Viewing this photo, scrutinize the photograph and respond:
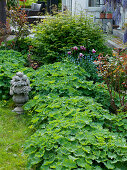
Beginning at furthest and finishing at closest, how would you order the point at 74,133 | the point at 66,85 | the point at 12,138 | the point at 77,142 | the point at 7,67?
the point at 7,67
the point at 66,85
the point at 12,138
the point at 74,133
the point at 77,142

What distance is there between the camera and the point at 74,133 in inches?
117

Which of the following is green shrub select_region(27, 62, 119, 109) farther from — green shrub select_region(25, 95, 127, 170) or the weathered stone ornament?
green shrub select_region(25, 95, 127, 170)

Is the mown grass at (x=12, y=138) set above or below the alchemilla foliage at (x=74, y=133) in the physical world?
below

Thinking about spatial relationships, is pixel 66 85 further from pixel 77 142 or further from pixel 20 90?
pixel 77 142

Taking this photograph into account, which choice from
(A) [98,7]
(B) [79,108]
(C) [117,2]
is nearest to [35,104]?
(B) [79,108]

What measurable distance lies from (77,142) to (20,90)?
1.83m

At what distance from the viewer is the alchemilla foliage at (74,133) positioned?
2652 mm

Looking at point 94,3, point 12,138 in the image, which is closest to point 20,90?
point 12,138

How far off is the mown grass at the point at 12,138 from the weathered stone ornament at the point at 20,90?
0.19 metres

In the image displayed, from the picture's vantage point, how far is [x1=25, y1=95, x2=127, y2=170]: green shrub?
2.62 meters

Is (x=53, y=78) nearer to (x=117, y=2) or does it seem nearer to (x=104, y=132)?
(x=104, y=132)

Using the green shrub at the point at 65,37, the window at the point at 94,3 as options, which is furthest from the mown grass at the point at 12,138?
the window at the point at 94,3

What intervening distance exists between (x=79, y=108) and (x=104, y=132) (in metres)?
0.57

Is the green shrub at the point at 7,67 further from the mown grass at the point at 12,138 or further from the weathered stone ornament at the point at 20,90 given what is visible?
the weathered stone ornament at the point at 20,90
